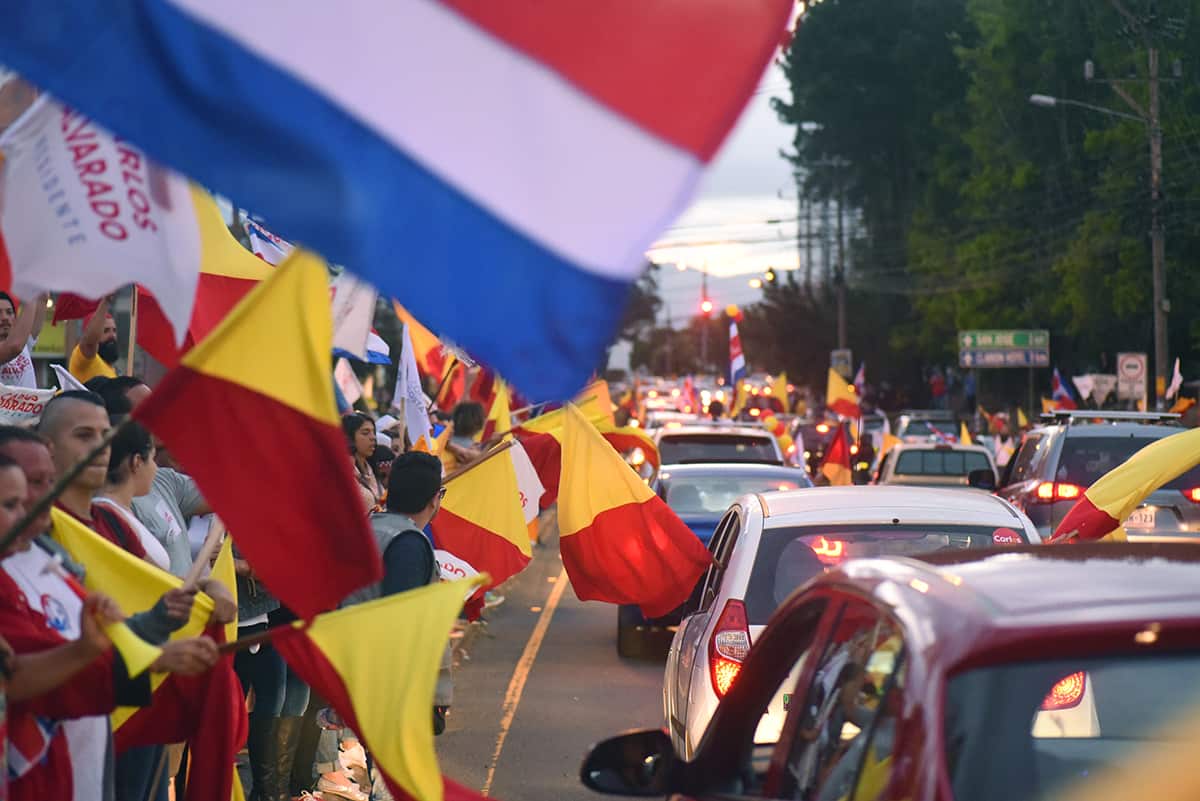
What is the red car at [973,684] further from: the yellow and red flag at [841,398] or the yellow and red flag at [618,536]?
the yellow and red flag at [841,398]

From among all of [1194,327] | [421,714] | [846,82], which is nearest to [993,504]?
[421,714]

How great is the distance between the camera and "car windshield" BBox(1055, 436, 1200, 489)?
15.5m

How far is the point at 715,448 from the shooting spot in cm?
1944

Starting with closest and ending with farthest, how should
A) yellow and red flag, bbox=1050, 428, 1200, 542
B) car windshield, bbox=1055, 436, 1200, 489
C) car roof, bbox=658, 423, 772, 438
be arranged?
1. yellow and red flag, bbox=1050, 428, 1200, 542
2. car windshield, bbox=1055, 436, 1200, 489
3. car roof, bbox=658, 423, 772, 438

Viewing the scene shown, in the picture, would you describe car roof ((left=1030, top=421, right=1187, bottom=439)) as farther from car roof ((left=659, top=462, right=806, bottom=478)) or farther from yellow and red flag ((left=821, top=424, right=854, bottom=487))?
yellow and red flag ((left=821, top=424, right=854, bottom=487))

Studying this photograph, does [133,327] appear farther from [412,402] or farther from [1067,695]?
[412,402]

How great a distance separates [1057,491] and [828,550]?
7.44 meters

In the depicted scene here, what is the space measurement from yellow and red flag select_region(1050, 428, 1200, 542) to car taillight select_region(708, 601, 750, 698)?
223 cm

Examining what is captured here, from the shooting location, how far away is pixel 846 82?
248 feet

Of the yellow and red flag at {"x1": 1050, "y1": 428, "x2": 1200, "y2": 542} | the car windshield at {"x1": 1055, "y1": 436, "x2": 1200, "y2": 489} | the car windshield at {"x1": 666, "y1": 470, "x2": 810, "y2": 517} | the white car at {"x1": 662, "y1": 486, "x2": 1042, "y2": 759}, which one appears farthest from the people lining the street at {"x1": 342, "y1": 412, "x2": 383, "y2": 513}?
the car windshield at {"x1": 1055, "y1": 436, "x2": 1200, "y2": 489}

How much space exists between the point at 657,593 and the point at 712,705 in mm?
931

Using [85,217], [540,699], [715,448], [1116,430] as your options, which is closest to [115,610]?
[85,217]

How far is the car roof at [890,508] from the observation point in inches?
330

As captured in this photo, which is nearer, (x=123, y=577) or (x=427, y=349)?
(x=123, y=577)
